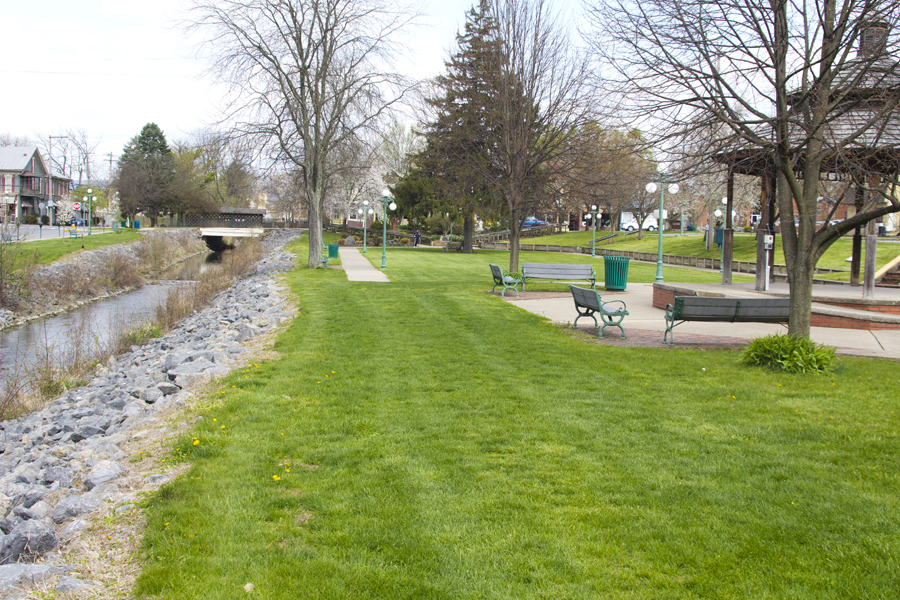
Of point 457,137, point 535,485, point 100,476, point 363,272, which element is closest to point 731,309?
point 535,485

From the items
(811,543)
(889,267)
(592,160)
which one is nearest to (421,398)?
(811,543)

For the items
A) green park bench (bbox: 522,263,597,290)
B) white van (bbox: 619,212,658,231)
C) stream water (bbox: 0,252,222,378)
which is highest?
white van (bbox: 619,212,658,231)

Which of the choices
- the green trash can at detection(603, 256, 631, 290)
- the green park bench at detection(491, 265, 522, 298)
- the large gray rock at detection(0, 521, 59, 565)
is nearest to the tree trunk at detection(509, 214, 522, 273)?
the green park bench at detection(491, 265, 522, 298)

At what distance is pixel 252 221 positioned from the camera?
3044 inches

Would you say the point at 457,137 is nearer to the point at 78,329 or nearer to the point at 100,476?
the point at 78,329

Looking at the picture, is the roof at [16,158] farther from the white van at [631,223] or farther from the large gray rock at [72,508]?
the large gray rock at [72,508]

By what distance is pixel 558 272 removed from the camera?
67.3 feet

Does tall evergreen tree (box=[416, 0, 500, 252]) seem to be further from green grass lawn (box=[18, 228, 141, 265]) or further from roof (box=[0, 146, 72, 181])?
roof (box=[0, 146, 72, 181])

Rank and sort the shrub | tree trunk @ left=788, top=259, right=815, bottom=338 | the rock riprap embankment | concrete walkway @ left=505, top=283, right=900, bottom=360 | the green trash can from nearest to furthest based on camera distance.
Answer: the rock riprap embankment < the shrub < tree trunk @ left=788, top=259, right=815, bottom=338 < concrete walkway @ left=505, top=283, right=900, bottom=360 < the green trash can

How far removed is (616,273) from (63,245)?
33.1 meters

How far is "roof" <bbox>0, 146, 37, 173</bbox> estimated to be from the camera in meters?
68.4

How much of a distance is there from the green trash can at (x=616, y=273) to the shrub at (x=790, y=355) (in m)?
11.4

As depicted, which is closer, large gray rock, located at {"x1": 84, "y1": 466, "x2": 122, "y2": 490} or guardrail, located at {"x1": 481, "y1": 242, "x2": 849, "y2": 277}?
large gray rock, located at {"x1": 84, "y1": 466, "x2": 122, "y2": 490}

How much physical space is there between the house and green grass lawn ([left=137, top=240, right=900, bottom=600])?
70.4 m
